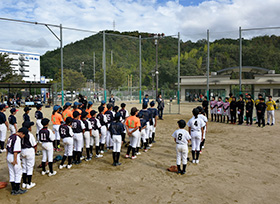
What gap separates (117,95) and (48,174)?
33.9m

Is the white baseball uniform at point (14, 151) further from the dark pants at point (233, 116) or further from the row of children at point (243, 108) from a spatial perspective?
the dark pants at point (233, 116)

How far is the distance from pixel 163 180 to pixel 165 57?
301 feet

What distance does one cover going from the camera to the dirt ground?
501 centimetres

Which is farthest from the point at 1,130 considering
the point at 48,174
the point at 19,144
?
the point at 19,144

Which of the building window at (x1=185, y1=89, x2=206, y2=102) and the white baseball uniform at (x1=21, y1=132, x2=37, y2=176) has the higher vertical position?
the building window at (x1=185, y1=89, x2=206, y2=102)

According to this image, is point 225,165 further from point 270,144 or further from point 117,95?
point 117,95

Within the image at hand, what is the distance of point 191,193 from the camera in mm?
5215

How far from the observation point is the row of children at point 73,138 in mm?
5270

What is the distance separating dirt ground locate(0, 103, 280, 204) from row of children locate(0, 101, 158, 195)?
0.36 m

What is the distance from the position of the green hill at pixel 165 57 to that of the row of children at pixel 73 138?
111 ft

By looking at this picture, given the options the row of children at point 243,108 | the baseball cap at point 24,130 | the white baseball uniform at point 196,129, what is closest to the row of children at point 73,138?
the baseball cap at point 24,130

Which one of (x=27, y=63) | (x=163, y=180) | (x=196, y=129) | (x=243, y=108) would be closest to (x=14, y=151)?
(x=163, y=180)

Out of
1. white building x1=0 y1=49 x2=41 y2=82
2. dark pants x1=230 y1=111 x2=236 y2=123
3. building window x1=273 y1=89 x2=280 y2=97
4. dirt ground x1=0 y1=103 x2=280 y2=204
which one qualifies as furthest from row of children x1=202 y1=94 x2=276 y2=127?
white building x1=0 y1=49 x2=41 y2=82

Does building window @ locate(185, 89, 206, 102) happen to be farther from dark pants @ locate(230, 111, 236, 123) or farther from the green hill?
dark pants @ locate(230, 111, 236, 123)
